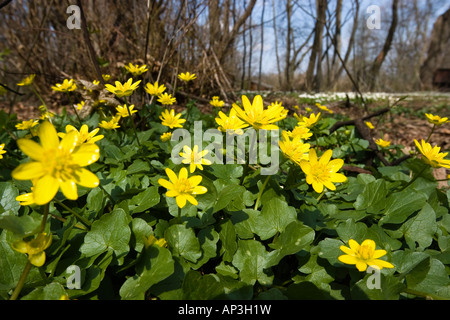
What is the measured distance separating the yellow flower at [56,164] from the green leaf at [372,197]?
1.06m

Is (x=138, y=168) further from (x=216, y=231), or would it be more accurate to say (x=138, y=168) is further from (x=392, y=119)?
(x=392, y=119)

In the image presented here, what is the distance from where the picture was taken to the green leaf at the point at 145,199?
1.05 metres

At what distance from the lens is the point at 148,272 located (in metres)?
0.81

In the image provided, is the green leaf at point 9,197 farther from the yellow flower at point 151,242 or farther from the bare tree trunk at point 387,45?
the bare tree trunk at point 387,45

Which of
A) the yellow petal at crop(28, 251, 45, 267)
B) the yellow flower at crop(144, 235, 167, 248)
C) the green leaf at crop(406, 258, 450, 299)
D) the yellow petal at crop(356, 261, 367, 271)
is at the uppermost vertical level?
the yellow petal at crop(28, 251, 45, 267)

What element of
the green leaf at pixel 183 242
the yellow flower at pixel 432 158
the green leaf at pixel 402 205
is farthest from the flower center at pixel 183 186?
the yellow flower at pixel 432 158

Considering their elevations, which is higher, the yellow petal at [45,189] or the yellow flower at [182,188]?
the yellow petal at [45,189]

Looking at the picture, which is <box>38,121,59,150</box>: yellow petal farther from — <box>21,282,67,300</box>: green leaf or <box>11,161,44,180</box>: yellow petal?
<box>21,282,67,300</box>: green leaf

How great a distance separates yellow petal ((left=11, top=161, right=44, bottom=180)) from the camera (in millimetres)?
589

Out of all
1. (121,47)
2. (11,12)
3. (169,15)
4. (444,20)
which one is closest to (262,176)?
(169,15)

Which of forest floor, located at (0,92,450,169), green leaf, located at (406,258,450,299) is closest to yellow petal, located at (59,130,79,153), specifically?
green leaf, located at (406,258,450,299)

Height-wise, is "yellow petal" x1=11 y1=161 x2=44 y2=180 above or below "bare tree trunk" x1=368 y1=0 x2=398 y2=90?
below

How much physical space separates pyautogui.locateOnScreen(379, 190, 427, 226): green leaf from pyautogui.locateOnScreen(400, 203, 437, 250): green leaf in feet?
0.09

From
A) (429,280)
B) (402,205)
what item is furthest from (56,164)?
(402,205)
